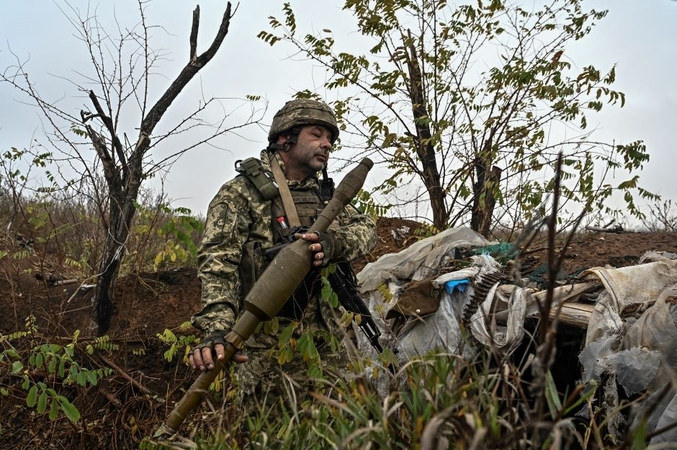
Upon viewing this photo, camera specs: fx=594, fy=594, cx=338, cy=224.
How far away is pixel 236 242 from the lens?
2.77 meters

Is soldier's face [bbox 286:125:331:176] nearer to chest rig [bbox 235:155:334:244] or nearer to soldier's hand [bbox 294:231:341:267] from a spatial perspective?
chest rig [bbox 235:155:334:244]

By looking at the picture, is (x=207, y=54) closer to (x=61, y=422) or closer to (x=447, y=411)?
(x=61, y=422)

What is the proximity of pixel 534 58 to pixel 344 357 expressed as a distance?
4278 millimetres

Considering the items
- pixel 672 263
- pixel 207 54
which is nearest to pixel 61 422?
pixel 207 54

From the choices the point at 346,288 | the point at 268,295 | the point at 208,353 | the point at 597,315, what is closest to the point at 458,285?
the point at 597,315

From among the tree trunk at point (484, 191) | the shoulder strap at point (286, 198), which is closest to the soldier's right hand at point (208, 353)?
the shoulder strap at point (286, 198)

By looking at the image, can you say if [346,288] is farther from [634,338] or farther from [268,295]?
[634,338]

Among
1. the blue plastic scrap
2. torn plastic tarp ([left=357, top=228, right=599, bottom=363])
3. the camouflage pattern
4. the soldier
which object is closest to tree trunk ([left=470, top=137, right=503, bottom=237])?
torn plastic tarp ([left=357, top=228, right=599, bottom=363])

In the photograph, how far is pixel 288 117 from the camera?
10.3 feet

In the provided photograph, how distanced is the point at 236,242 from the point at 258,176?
Answer: 0.35m

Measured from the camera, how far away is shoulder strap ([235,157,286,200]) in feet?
9.34

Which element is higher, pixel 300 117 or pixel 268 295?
pixel 300 117

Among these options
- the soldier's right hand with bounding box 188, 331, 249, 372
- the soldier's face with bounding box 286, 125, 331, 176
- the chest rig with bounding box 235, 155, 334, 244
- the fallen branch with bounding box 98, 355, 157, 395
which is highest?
the soldier's face with bounding box 286, 125, 331, 176

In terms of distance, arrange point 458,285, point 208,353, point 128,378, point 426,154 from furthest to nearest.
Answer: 1. point 426,154
2. point 128,378
3. point 458,285
4. point 208,353
